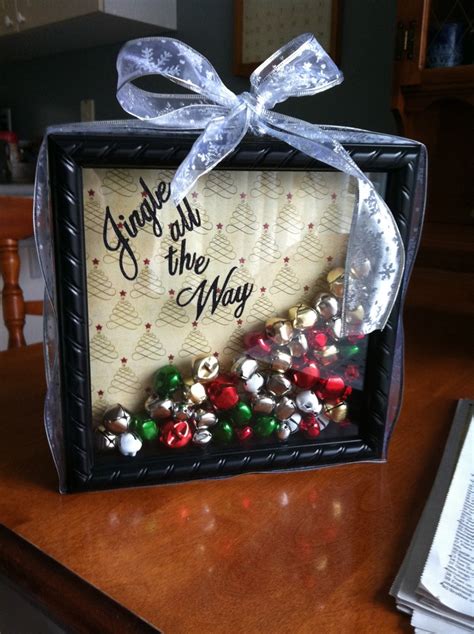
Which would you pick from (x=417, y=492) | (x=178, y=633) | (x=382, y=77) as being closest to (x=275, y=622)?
(x=178, y=633)

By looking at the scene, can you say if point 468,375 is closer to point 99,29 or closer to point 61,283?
point 61,283

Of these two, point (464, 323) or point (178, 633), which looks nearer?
point (178, 633)

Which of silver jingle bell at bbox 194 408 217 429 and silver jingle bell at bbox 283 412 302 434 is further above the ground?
silver jingle bell at bbox 194 408 217 429

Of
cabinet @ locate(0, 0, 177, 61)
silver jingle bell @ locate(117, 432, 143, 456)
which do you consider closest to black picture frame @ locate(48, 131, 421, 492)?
silver jingle bell @ locate(117, 432, 143, 456)

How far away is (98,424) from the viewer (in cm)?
44

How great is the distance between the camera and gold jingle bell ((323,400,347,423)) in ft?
1.61

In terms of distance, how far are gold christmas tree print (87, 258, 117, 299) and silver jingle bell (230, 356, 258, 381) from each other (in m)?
0.12

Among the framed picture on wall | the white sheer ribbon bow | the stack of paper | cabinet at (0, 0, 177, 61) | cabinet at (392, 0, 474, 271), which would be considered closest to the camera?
the stack of paper

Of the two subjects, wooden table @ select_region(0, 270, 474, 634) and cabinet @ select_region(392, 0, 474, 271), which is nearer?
wooden table @ select_region(0, 270, 474, 634)

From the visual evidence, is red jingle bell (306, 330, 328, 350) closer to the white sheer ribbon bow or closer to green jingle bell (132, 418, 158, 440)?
the white sheer ribbon bow

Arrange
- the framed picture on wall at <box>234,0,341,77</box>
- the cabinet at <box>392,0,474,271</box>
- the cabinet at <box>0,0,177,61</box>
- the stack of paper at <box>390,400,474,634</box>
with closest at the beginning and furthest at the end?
the stack of paper at <box>390,400,474,634</box> → the cabinet at <box>392,0,474,271</box> → the framed picture on wall at <box>234,0,341,77</box> → the cabinet at <box>0,0,177,61</box>

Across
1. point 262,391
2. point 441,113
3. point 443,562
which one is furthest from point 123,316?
point 441,113

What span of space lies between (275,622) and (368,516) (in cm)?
13

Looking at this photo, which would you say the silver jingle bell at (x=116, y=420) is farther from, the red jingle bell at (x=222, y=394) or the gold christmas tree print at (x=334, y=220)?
the gold christmas tree print at (x=334, y=220)
